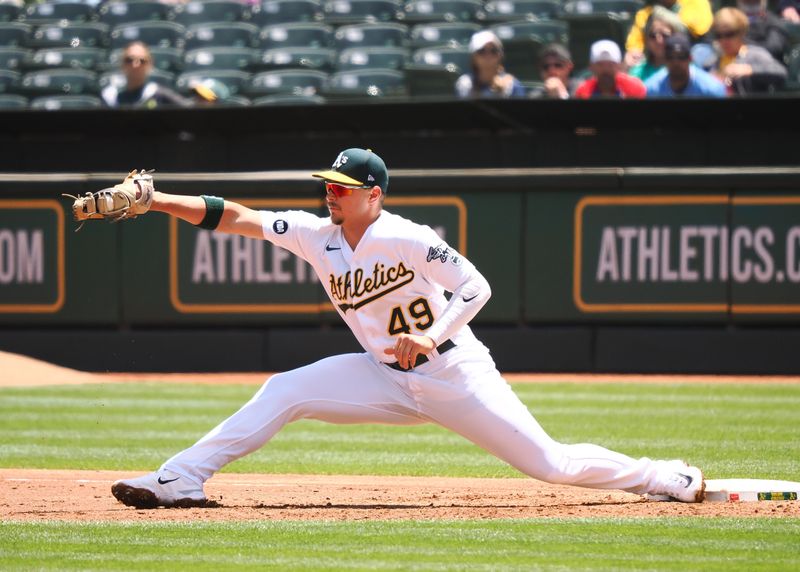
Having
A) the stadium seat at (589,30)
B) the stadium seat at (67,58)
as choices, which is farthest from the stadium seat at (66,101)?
the stadium seat at (589,30)

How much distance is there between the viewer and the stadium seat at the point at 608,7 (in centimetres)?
1556

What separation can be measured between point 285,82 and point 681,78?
5.02 metres

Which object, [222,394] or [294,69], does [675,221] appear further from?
[294,69]

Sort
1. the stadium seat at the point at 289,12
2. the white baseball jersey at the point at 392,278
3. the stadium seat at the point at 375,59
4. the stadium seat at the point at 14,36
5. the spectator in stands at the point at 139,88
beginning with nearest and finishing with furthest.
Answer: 1. the white baseball jersey at the point at 392,278
2. the spectator in stands at the point at 139,88
3. the stadium seat at the point at 375,59
4. the stadium seat at the point at 289,12
5. the stadium seat at the point at 14,36

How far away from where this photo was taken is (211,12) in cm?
1773

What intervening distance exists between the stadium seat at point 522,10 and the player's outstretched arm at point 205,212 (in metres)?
10.6

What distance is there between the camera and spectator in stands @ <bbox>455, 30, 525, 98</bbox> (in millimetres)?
13330

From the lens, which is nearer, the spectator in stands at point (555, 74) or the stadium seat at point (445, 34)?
the spectator in stands at point (555, 74)

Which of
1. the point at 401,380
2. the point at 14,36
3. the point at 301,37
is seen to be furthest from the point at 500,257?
the point at 14,36

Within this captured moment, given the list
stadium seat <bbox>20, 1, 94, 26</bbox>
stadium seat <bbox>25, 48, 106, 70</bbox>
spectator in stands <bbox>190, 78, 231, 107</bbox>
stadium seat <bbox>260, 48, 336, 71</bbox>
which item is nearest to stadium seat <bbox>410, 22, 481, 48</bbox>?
stadium seat <bbox>260, 48, 336, 71</bbox>

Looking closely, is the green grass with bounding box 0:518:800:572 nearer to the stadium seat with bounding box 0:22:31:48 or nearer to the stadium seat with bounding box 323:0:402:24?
the stadium seat with bounding box 323:0:402:24

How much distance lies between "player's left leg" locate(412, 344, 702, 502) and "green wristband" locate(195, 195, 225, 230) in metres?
1.17

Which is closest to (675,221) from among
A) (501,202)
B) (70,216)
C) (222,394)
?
(501,202)

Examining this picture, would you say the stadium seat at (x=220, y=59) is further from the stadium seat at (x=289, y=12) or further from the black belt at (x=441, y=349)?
the black belt at (x=441, y=349)
